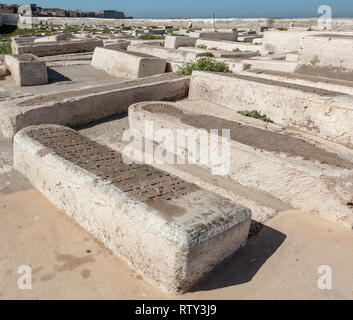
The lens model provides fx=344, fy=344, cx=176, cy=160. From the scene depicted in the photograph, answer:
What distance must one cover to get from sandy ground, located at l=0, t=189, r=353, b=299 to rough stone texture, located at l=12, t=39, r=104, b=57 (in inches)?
362

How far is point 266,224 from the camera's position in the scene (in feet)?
13.1

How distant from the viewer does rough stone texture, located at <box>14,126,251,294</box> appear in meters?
2.80

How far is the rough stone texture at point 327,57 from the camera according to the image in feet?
26.5

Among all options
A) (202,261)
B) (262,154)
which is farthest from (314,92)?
(202,261)

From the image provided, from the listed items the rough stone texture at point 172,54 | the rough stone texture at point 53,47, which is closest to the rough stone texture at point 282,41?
the rough stone texture at point 172,54

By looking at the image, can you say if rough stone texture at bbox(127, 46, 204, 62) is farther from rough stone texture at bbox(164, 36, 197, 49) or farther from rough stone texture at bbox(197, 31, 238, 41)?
rough stone texture at bbox(197, 31, 238, 41)

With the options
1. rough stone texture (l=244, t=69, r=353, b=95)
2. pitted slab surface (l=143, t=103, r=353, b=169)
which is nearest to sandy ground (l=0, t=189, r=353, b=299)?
pitted slab surface (l=143, t=103, r=353, b=169)

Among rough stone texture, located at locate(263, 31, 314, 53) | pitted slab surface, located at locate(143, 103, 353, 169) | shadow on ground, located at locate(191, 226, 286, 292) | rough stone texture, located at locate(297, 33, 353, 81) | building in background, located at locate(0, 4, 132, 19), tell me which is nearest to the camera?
shadow on ground, located at locate(191, 226, 286, 292)

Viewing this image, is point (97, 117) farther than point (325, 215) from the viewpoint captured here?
Yes

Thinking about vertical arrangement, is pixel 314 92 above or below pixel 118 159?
above

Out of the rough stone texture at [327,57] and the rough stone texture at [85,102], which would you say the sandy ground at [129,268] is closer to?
the rough stone texture at [85,102]

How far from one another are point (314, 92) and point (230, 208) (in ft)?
13.6

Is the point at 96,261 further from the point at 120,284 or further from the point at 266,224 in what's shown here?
the point at 266,224

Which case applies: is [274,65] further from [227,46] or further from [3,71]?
[3,71]
